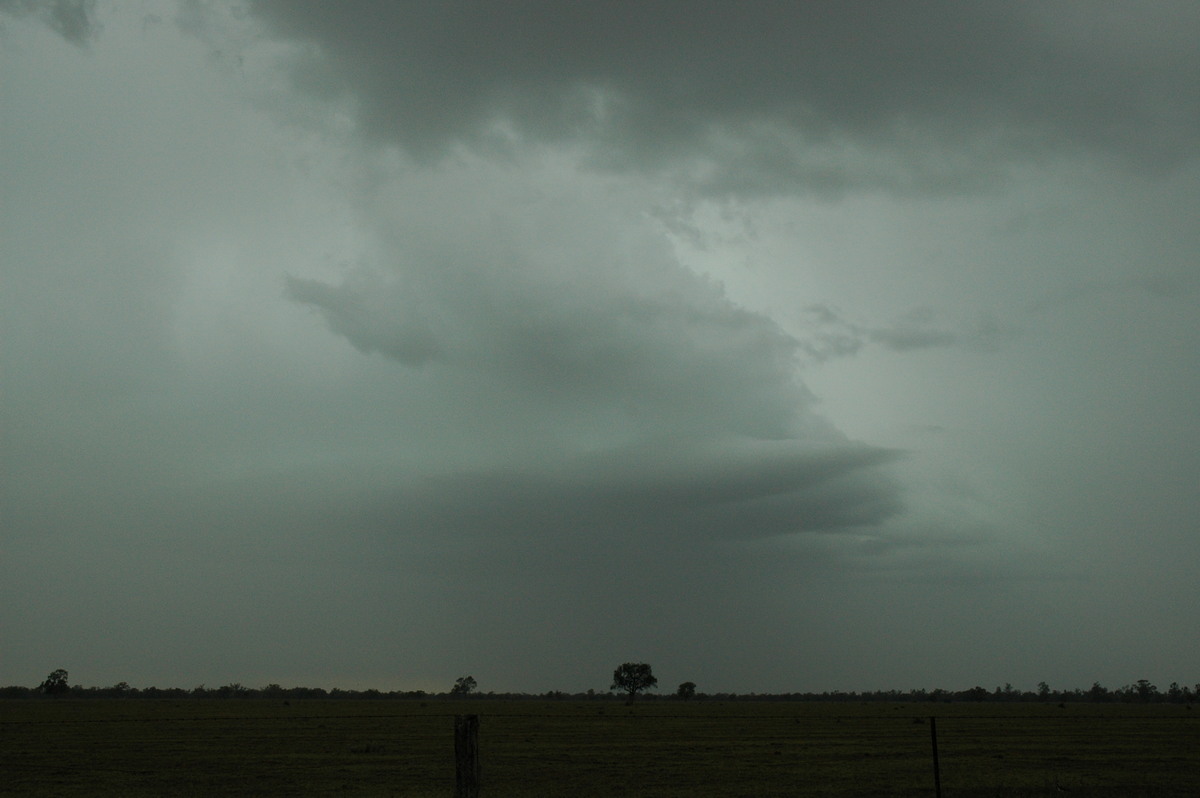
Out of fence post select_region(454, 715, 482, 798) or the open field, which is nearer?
fence post select_region(454, 715, 482, 798)

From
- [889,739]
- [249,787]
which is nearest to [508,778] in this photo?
[249,787]

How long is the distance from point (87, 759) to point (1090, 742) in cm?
5590

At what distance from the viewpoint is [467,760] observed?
28.9 ft

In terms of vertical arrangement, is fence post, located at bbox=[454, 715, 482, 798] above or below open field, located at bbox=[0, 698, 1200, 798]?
above

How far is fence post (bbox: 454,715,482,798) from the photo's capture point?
344 inches

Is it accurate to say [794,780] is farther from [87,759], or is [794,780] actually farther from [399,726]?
[399,726]

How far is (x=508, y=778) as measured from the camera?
34.4 meters


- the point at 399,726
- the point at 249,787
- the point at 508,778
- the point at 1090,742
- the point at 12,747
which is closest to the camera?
the point at 249,787

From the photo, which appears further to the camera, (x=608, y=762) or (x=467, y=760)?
(x=608, y=762)

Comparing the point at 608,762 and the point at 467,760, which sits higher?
the point at 467,760

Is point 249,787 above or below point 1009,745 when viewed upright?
above

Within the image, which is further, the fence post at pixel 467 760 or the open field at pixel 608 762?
the open field at pixel 608 762

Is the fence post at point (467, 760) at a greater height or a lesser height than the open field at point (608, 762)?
greater

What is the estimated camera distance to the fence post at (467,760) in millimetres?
8727
